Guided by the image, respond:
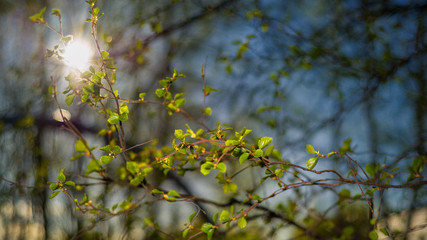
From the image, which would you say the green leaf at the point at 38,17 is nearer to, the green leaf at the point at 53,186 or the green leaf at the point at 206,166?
the green leaf at the point at 53,186

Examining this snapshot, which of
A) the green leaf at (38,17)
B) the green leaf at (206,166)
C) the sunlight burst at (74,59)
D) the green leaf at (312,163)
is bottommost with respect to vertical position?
the green leaf at (312,163)

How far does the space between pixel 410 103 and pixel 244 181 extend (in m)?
1.21

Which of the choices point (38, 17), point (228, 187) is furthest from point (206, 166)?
point (38, 17)

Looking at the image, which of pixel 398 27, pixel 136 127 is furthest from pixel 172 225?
pixel 398 27

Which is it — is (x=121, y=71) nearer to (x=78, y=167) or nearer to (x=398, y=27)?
(x=78, y=167)

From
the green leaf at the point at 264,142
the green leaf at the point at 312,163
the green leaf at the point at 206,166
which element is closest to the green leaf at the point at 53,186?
the green leaf at the point at 206,166

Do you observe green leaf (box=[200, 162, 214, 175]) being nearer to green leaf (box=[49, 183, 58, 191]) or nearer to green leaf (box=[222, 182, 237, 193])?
green leaf (box=[222, 182, 237, 193])

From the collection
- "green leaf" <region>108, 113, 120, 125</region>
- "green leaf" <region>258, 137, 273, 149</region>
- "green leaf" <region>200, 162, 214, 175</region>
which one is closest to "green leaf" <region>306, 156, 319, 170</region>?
"green leaf" <region>258, 137, 273, 149</region>

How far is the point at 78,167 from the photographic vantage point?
148 cm

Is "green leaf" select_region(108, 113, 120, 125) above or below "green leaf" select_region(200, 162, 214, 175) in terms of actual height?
above

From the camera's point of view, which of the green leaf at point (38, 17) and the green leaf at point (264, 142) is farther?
the green leaf at point (38, 17)

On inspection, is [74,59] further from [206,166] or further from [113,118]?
[206,166]

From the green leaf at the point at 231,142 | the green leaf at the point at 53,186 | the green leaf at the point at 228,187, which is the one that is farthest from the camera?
the green leaf at the point at 228,187

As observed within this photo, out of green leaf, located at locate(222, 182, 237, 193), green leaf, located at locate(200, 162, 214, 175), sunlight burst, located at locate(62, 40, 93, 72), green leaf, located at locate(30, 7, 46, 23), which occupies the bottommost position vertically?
green leaf, located at locate(200, 162, 214, 175)
